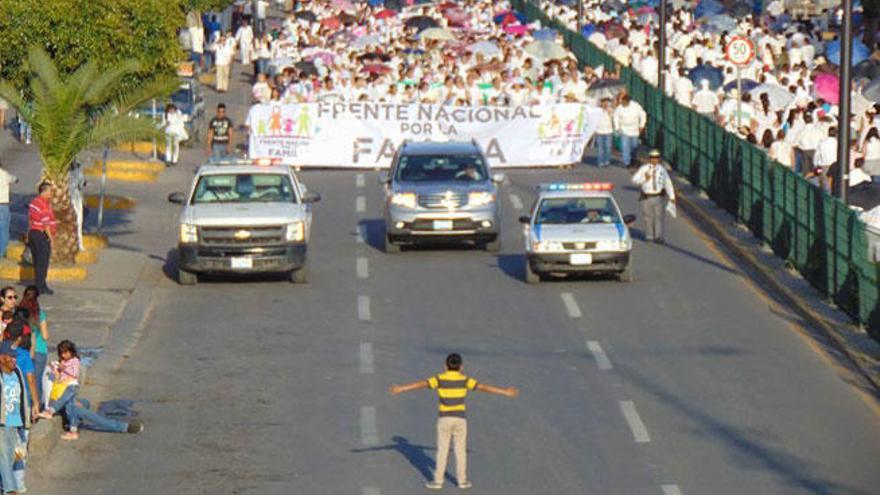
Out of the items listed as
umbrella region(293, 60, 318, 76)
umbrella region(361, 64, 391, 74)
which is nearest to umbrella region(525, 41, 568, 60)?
umbrella region(293, 60, 318, 76)

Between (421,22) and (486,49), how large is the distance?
36.1 feet

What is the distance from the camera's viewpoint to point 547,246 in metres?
34.3

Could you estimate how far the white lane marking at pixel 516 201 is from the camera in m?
43.2

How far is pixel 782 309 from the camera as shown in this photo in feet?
108

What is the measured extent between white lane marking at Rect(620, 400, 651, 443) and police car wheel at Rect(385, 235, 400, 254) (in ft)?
37.9

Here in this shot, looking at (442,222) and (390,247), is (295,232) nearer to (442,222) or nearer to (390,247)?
(442,222)

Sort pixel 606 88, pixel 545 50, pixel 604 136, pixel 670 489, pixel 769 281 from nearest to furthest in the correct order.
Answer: pixel 670 489, pixel 769 281, pixel 604 136, pixel 606 88, pixel 545 50

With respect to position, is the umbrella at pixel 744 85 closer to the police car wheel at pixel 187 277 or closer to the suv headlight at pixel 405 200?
the suv headlight at pixel 405 200

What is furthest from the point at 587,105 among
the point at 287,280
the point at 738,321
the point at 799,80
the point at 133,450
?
the point at 133,450

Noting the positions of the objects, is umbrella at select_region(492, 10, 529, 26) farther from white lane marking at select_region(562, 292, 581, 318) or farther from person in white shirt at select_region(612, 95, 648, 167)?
white lane marking at select_region(562, 292, 581, 318)

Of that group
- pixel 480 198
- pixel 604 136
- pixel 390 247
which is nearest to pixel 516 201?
pixel 604 136

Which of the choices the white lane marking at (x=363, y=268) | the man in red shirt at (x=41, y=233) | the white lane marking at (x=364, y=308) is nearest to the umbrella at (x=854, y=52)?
the white lane marking at (x=363, y=268)

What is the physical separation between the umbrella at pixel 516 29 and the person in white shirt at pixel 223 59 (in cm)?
928

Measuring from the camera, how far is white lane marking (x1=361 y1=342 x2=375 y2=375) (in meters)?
28.9
